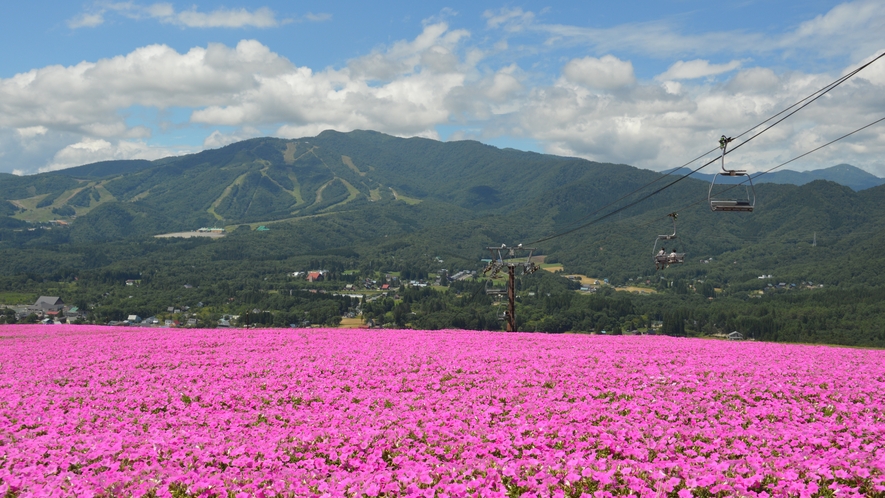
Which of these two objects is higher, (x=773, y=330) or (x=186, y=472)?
(x=186, y=472)

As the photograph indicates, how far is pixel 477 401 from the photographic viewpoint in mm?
13930

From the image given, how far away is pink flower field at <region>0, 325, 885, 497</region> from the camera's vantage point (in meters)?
8.45

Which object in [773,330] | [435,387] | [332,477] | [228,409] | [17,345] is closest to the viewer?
[332,477]

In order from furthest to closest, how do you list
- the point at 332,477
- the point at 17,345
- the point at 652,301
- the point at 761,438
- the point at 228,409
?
the point at 652,301 < the point at 17,345 < the point at 228,409 < the point at 761,438 < the point at 332,477

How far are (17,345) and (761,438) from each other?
30571mm

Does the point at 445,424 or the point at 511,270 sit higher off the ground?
the point at 511,270

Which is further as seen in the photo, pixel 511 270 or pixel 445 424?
pixel 511 270

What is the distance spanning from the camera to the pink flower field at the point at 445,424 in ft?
27.7

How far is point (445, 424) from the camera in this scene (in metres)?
11.8

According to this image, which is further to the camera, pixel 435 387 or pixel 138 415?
pixel 435 387

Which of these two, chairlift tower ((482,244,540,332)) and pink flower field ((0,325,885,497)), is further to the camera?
chairlift tower ((482,244,540,332))

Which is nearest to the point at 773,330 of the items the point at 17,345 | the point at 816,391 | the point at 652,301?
the point at 652,301

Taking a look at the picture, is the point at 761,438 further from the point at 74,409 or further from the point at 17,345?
the point at 17,345

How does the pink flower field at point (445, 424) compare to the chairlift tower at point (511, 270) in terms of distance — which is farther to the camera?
the chairlift tower at point (511, 270)
